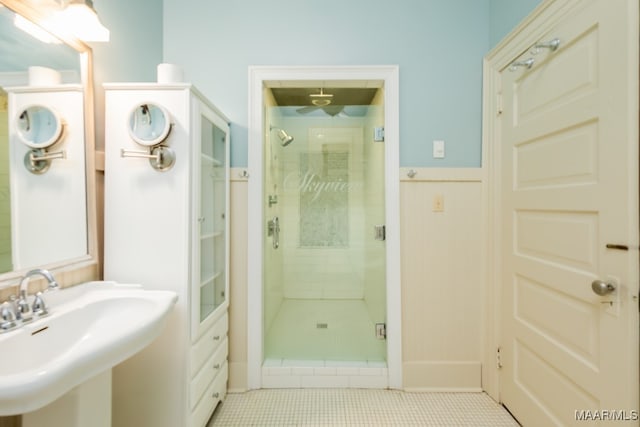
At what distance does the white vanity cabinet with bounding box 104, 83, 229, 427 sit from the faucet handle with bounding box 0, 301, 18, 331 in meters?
0.43

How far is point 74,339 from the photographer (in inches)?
40.2

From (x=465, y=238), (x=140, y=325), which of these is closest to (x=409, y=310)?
(x=465, y=238)

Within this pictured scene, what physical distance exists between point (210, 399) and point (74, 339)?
31.5 inches

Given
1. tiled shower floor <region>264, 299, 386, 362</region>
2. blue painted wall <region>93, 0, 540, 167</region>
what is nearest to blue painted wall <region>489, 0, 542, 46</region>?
blue painted wall <region>93, 0, 540, 167</region>

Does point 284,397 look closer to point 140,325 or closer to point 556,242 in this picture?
point 140,325

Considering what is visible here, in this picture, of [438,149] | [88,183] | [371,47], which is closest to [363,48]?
[371,47]

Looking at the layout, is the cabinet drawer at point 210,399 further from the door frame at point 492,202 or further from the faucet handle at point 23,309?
the door frame at point 492,202

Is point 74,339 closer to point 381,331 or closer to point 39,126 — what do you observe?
point 39,126

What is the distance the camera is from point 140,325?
926mm

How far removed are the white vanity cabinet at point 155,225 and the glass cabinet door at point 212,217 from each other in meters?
0.14

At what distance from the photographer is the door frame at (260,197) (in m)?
1.89

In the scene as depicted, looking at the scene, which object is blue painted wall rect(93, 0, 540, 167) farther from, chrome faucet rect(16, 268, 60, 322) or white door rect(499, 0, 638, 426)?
chrome faucet rect(16, 268, 60, 322)

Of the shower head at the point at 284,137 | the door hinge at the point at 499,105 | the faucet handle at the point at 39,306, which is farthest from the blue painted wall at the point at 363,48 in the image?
the faucet handle at the point at 39,306

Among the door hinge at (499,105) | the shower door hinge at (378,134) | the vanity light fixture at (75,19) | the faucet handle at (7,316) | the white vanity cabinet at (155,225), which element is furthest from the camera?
the shower door hinge at (378,134)
